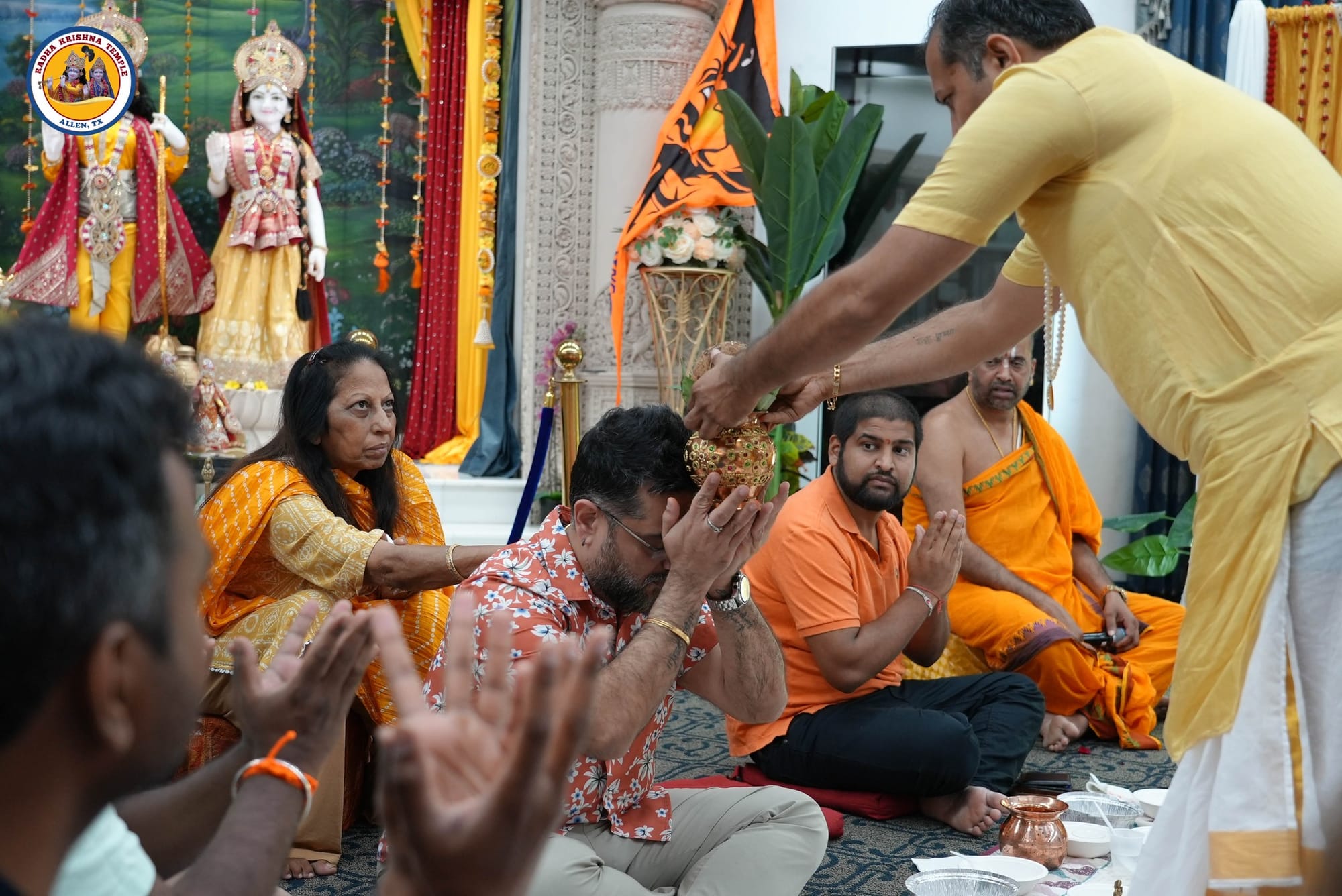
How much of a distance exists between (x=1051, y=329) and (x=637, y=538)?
2.46 ft

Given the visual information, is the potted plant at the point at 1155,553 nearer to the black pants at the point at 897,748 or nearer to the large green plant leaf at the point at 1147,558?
the large green plant leaf at the point at 1147,558

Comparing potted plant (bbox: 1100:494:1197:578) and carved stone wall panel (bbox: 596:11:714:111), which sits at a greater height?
carved stone wall panel (bbox: 596:11:714:111)

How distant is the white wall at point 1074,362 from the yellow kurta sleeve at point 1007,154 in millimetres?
5508

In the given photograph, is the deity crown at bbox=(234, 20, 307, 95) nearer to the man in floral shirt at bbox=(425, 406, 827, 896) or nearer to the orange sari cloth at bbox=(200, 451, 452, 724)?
the orange sari cloth at bbox=(200, 451, 452, 724)

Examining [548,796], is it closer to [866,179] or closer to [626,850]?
[626,850]

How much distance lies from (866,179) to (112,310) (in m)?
4.45

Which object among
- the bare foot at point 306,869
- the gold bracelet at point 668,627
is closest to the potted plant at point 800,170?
the bare foot at point 306,869

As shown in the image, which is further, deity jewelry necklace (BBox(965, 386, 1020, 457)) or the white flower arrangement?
the white flower arrangement

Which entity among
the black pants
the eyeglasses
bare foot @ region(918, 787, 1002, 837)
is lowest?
bare foot @ region(918, 787, 1002, 837)

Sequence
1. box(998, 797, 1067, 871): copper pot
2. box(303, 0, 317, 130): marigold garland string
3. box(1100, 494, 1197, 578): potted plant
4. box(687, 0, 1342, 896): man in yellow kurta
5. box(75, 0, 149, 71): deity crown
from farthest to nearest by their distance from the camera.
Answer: box(303, 0, 317, 130): marigold garland string < box(75, 0, 149, 71): deity crown < box(1100, 494, 1197, 578): potted plant < box(998, 797, 1067, 871): copper pot < box(687, 0, 1342, 896): man in yellow kurta

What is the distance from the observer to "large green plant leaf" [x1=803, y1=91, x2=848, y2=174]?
6.34 meters

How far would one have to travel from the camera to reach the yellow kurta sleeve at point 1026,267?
211 centimetres

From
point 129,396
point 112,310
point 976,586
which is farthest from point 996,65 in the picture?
point 112,310

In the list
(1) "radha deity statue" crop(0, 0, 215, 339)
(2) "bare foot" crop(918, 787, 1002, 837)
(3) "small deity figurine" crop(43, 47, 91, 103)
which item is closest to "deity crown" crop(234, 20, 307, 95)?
(1) "radha deity statue" crop(0, 0, 215, 339)
